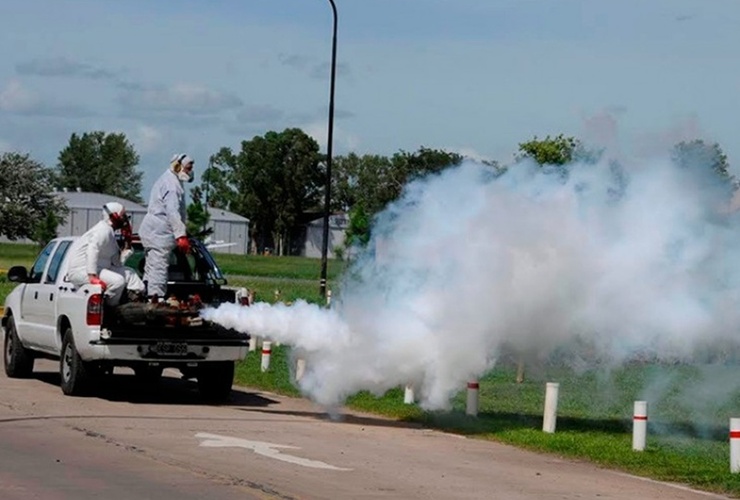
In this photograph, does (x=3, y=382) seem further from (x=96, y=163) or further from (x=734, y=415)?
(x=96, y=163)

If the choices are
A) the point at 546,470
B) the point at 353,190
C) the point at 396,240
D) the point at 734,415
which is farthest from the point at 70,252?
the point at 353,190

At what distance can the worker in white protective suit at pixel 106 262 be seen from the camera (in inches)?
719

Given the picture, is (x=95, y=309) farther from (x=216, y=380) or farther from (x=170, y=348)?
(x=216, y=380)

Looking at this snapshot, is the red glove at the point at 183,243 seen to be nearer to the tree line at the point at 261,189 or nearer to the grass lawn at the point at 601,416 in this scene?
the grass lawn at the point at 601,416

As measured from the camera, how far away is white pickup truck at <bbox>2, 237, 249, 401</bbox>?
18047 mm

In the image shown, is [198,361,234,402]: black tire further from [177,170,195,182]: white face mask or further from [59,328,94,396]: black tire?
[177,170,195,182]: white face mask

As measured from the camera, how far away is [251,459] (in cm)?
1366

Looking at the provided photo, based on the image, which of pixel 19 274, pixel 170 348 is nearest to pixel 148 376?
pixel 19 274

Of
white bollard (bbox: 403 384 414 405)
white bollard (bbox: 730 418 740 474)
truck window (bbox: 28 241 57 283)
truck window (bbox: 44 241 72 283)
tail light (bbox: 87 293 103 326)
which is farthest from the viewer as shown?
truck window (bbox: 28 241 57 283)

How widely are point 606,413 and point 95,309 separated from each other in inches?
292

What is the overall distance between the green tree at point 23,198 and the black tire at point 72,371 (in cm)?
8383

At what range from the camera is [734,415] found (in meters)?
21.7

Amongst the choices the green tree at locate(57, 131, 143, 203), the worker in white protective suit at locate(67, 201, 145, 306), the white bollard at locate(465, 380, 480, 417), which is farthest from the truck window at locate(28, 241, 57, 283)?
the green tree at locate(57, 131, 143, 203)

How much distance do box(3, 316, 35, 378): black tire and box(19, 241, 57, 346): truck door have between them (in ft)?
1.21
